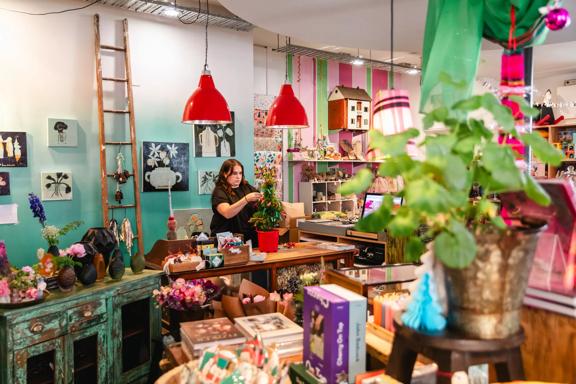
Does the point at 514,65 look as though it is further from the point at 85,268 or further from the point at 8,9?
the point at 8,9

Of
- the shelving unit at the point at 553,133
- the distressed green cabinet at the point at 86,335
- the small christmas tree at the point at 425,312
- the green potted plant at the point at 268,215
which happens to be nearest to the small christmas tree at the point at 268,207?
the green potted plant at the point at 268,215

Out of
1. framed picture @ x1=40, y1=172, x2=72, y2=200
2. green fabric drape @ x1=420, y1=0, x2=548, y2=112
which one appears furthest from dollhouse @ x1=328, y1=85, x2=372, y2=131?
green fabric drape @ x1=420, y1=0, x2=548, y2=112

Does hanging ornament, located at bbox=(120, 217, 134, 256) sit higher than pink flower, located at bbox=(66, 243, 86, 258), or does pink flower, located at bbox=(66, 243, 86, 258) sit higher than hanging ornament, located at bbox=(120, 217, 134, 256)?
pink flower, located at bbox=(66, 243, 86, 258)

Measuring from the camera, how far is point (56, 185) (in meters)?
4.94

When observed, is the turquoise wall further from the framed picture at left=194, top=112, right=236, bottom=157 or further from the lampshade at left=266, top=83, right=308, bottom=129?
the lampshade at left=266, top=83, right=308, bottom=129

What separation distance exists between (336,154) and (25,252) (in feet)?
16.3

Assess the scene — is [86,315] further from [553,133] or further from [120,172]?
[553,133]

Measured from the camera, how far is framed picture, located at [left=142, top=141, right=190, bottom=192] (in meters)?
5.54

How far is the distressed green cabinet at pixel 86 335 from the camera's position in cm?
269

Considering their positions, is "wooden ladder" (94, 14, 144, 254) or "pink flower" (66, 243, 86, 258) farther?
"wooden ladder" (94, 14, 144, 254)

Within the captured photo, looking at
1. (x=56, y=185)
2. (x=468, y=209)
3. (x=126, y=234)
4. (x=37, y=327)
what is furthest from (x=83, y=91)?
(x=468, y=209)

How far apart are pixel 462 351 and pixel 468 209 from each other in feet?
1.05

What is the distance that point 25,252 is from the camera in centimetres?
479

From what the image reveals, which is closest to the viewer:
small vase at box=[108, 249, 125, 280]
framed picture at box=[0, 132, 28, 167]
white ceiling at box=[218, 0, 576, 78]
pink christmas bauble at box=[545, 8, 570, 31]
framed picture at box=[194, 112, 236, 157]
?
pink christmas bauble at box=[545, 8, 570, 31]
